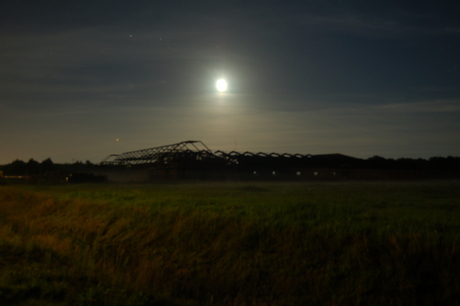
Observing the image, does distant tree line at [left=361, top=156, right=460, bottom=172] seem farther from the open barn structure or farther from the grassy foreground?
the grassy foreground

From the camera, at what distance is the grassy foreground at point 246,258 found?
998 cm

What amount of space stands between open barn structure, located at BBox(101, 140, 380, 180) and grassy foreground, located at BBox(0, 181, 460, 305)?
36.4 m

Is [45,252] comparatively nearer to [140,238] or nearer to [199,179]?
[140,238]

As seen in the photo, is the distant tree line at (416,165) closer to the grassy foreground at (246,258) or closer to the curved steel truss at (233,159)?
the curved steel truss at (233,159)

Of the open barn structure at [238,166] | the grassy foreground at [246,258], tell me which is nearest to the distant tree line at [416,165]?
the open barn structure at [238,166]

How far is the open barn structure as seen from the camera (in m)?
55.5

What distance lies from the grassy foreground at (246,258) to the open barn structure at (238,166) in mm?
36385

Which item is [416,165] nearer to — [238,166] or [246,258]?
[238,166]

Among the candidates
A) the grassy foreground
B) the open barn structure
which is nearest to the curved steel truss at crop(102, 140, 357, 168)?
the open barn structure

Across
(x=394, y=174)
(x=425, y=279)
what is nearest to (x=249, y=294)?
(x=425, y=279)

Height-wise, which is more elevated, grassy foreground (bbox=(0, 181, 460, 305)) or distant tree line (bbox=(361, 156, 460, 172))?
distant tree line (bbox=(361, 156, 460, 172))

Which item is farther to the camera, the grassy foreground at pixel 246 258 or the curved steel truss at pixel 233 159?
the curved steel truss at pixel 233 159

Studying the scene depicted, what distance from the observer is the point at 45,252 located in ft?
42.2

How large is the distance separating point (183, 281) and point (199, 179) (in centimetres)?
4213
